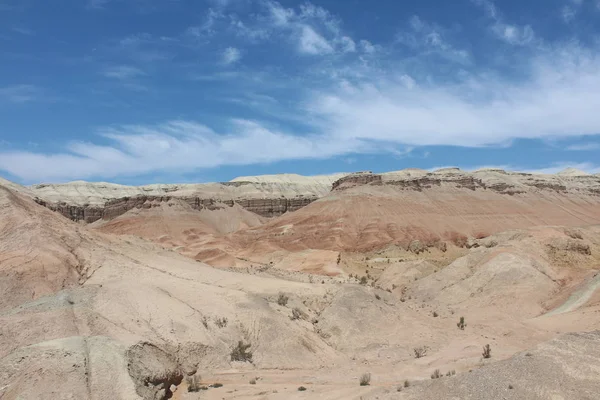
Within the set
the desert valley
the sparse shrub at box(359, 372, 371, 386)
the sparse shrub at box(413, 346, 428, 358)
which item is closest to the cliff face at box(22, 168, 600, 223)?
the desert valley

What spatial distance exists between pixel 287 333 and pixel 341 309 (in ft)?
10.6

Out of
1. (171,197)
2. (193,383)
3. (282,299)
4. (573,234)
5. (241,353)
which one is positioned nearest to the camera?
(193,383)

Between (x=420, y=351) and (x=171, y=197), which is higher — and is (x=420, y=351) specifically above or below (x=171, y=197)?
below

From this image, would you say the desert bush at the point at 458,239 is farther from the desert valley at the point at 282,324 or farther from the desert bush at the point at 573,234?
the desert bush at the point at 573,234

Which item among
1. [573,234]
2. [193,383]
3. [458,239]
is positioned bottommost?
[193,383]

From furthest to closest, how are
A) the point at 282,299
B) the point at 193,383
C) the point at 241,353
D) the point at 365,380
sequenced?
the point at 282,299, the point at 241,353, the point at 365,380, the point at 193,383

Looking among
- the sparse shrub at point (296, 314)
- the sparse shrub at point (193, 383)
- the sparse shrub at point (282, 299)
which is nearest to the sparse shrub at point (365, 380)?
the sparse shrub at point (193, 383)

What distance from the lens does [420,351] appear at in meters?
15.3

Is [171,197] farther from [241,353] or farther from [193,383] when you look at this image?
[193,383]

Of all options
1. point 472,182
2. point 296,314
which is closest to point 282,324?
point 296,314

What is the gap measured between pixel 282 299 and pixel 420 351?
4.95 metres

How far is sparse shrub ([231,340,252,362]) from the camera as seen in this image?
1328 centimetres

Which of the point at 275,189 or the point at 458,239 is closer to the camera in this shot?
the point at 458,239

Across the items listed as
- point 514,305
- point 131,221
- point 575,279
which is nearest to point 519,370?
point 514,305
